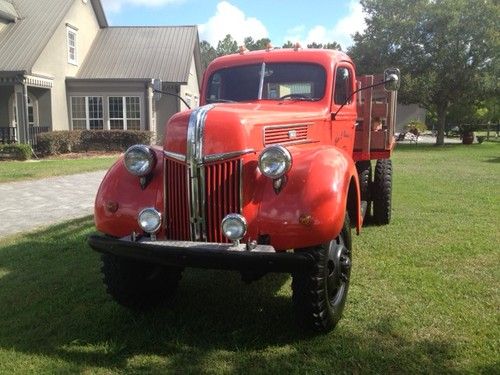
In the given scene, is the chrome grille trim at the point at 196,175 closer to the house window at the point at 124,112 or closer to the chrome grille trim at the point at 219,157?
the chrome grille trim at the point at 219,157

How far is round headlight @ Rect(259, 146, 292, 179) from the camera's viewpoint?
11.1ft

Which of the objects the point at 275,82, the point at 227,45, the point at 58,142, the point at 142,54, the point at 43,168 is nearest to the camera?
the point at 275,82

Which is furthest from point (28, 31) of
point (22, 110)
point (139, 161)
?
point (139, 161)

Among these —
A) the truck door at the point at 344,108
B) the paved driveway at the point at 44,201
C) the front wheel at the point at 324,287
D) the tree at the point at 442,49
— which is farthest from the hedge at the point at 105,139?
the front wheel at the point at 324,287

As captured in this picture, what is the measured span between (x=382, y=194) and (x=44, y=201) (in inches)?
235

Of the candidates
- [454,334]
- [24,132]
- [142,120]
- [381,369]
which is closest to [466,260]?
[454,334]

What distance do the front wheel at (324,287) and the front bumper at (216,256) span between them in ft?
0.68

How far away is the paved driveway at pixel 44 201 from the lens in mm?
7430

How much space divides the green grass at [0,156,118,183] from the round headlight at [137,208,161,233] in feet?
30.8

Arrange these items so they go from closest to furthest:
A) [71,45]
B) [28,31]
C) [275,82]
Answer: [275,82]
[28,31]
[71,45]

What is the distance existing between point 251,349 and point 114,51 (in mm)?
22901

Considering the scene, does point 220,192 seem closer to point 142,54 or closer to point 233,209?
point 233,209

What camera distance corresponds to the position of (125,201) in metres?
3.76

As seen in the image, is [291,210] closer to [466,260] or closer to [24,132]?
[466,260]
